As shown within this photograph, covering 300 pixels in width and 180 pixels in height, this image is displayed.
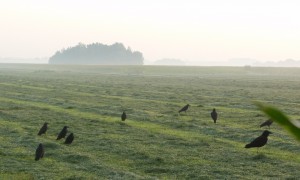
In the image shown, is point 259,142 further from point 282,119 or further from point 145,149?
point 282,119

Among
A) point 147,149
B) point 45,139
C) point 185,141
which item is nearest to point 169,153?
point 147,149

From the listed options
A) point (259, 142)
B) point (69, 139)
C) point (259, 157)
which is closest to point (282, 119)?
point (259, 157)

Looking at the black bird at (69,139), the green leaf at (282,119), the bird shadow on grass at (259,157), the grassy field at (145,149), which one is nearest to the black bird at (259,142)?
the grassy field at (145,149)

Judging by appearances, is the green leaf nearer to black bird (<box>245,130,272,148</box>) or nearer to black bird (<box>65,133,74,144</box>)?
black bird (<box>245,130,272,148</box>)

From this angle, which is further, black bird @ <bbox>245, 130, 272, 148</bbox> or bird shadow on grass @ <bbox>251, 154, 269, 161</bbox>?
black bird @ <bbox>245, 130, 272, 148</bbox>

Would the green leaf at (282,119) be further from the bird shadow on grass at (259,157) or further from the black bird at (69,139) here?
the black bird at (69,139)

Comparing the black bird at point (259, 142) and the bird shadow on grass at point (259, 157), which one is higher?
the black bird at point (259, 142)

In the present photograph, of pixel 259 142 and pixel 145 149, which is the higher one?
pixel 259 142

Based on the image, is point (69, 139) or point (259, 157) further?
point (69, 139)

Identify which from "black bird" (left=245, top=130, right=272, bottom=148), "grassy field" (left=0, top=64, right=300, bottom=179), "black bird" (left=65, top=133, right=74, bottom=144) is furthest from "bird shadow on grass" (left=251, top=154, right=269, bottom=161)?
"black bird" (left=65, top=133, right=74, bottom=144)

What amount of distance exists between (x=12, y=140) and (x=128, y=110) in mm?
13915

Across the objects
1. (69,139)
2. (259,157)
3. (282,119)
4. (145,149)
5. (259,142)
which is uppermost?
(282,119)

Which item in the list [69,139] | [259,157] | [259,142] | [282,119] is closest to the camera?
[282,119]

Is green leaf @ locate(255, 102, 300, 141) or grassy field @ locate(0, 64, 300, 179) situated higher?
green leaf @ locate(255, 102, 300, 141)
